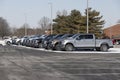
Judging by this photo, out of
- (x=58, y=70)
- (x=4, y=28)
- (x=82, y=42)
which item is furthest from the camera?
(x=4, y=28)

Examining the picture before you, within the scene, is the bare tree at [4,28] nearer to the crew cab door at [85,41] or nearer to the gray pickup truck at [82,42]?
the gray pickup truck at [82,42]

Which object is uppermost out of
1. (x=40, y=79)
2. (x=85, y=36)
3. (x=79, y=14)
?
(x=79, y=14)

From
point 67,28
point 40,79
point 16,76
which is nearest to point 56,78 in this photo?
point 40,79

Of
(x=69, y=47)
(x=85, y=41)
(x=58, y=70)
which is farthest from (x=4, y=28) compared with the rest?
(x=58, y=70)

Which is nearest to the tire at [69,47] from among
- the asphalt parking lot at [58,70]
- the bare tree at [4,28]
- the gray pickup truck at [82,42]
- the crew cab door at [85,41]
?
the gray pickup truck at [82,42]

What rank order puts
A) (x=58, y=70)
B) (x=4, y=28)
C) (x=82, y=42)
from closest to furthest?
(x=58, y=70) → (x=82, y=42) → (x=4, y=28)

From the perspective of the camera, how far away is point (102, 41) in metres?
36.0

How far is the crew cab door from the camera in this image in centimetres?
3534

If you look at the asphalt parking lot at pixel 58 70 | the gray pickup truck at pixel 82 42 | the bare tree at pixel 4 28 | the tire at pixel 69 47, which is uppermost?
the bare tree at pixel 4 28

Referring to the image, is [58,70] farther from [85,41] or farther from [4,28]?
[4,28]

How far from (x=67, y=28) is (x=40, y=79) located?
68203mm

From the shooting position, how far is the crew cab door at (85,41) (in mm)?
35344

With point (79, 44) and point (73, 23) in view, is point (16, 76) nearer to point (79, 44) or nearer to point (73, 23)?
point (79, 44)

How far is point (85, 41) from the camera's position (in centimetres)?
3547
